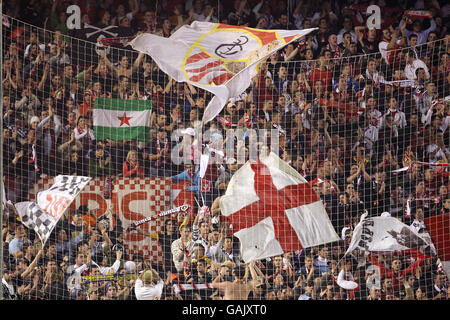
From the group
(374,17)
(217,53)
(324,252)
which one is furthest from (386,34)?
(324,252)

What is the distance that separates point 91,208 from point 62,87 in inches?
61.6

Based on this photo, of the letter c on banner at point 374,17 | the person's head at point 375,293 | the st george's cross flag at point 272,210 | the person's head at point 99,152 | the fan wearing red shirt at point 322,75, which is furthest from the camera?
the letter c on banner at point 374,17

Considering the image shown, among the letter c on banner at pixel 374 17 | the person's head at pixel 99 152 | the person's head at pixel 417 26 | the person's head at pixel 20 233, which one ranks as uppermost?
the letter c on banner at pixel 374 17

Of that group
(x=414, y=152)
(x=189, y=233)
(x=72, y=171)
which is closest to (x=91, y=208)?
(x=72, y=171)

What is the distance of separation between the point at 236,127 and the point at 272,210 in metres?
1.14

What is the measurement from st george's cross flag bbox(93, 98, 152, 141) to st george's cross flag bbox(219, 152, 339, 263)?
4.26 ft

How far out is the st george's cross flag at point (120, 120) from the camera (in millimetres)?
9203

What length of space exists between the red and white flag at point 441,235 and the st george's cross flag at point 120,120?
351 cm

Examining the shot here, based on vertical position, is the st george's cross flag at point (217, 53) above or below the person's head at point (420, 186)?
above

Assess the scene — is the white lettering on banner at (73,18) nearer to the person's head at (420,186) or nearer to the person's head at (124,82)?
the person's head at (124,82)

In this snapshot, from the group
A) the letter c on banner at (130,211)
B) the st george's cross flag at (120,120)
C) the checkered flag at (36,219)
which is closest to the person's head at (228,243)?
the letter c on banner at (130,211)

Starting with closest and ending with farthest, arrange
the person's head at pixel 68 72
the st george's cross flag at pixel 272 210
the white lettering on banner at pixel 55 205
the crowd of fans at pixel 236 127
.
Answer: the white lettering on banner at pixel 55 205 < the crowd of fans at pixel 236 127 < the st george's cross flag at pixel 272 210 < the person's head at pixel 68 72

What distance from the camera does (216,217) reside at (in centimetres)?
894
